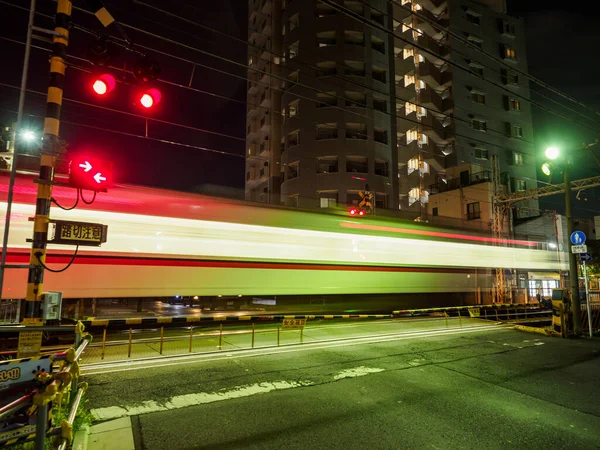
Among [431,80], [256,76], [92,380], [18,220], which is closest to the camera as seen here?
[92,380]

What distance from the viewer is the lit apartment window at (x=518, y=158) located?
39688 millimetres

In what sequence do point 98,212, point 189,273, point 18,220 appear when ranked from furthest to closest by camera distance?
point 189,273, point 98,212, point 18,220

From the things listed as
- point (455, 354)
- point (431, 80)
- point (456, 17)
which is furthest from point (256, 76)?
point (455, 354)

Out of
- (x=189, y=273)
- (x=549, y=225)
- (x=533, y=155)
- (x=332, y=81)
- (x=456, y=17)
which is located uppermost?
(x=456, y=17)

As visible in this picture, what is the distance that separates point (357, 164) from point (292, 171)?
245 inches

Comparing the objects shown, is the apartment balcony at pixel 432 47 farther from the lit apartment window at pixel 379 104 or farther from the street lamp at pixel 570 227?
the street lamp at pixel 570 227

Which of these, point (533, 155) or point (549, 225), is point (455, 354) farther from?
point (533, 155)

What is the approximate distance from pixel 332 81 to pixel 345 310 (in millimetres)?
26163

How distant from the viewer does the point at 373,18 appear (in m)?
36.2

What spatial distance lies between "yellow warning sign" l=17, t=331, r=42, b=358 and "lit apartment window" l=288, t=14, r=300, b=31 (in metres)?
38.2

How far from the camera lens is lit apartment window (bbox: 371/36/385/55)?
36.5m

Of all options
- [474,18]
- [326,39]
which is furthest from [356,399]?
[474,18]

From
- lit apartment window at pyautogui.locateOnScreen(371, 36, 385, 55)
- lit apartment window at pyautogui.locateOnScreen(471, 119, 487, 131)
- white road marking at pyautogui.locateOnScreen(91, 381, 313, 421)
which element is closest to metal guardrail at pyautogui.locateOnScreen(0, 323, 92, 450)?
white road marking at pyautogui.locateOnScreen(91, 381, 313, 421)

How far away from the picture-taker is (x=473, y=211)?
29703mm
